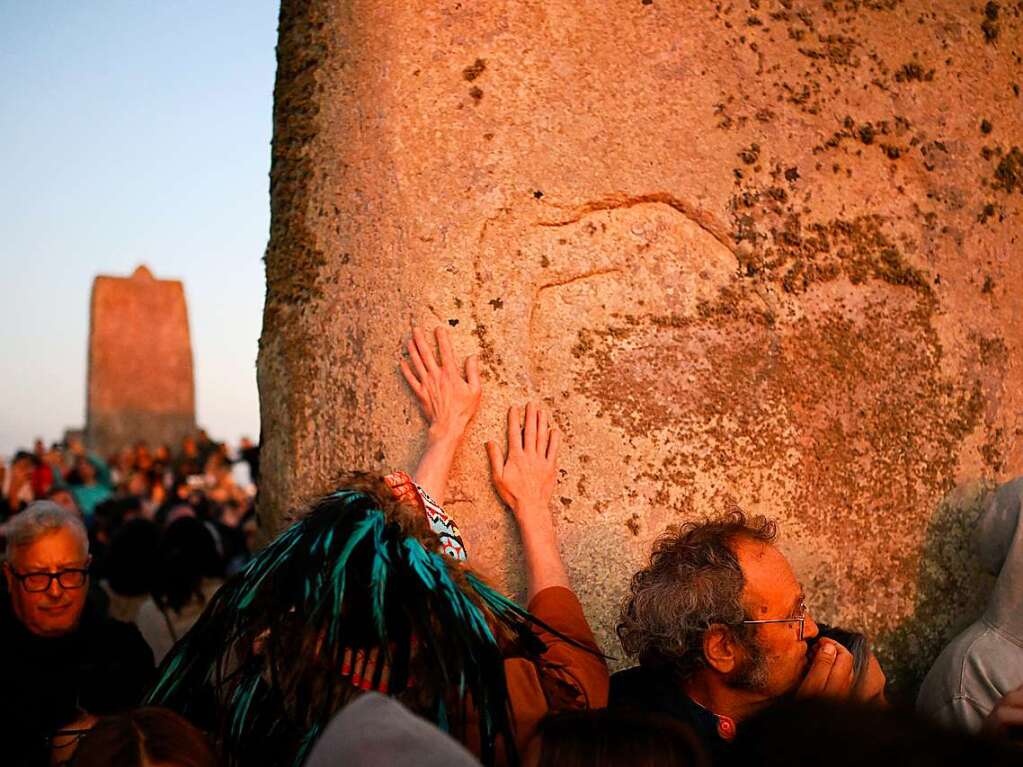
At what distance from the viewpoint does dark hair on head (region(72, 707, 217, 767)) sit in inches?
62.5

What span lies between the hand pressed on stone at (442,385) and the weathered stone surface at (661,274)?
0.14 ft

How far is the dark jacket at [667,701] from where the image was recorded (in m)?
2.07

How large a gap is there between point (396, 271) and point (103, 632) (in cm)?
111

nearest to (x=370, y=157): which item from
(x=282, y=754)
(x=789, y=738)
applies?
(x=282, y=754)

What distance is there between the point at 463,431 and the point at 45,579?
1075 millimetres

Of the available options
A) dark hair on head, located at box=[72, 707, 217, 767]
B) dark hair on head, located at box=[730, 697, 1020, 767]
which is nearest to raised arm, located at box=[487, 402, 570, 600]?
dark hair on head, located at box=[72, 707, 217, 767]

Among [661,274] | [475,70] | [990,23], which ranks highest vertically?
[990,23]

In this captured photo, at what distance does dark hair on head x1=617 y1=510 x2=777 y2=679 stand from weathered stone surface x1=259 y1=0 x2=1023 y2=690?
198 mm

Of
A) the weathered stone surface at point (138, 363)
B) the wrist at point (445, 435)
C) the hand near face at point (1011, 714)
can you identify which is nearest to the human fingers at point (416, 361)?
the wrist at point (445, 435)

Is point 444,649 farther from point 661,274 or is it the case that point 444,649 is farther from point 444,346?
point 661,274

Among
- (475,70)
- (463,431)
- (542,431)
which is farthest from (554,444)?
(475,70)

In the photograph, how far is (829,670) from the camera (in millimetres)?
2090

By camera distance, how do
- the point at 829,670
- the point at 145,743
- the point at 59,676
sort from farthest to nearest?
1. the point at 59,676
2. the point at 829,670
3. the point at 145,743

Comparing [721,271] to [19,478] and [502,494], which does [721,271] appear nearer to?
[502,494]
